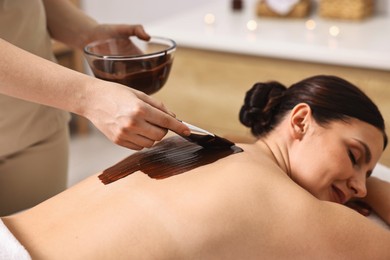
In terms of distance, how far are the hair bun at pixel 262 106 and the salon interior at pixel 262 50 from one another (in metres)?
0.44

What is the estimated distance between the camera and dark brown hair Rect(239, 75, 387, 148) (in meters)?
1.38

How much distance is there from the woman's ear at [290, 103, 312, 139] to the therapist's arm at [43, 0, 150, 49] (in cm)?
58

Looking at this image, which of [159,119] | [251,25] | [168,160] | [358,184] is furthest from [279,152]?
[251,25]

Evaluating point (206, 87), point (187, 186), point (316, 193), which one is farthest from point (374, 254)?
point (206, 87)

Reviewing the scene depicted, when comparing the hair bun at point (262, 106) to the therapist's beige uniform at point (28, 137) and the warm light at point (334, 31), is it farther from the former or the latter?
the warm light at point (334, 31)

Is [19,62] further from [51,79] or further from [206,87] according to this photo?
[206,87]

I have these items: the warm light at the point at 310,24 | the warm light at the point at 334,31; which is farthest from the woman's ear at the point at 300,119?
the warm light at the point at 310,24

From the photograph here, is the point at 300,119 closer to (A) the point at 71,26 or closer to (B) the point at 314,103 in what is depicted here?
(B) the point at 314,103

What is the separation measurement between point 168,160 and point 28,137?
0.48m

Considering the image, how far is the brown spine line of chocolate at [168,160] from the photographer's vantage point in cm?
122

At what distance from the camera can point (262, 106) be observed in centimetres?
151

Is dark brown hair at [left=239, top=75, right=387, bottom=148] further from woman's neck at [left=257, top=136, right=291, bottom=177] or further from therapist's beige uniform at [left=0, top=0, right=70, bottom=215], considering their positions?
therapist's beige uniform at [left=0, top=0, right=70, bottom=215]

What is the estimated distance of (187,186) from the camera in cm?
116

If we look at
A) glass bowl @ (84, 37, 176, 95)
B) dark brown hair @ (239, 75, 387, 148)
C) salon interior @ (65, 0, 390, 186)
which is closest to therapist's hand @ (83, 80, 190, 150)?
glass bowl @ (84, 37, 176, 95)
